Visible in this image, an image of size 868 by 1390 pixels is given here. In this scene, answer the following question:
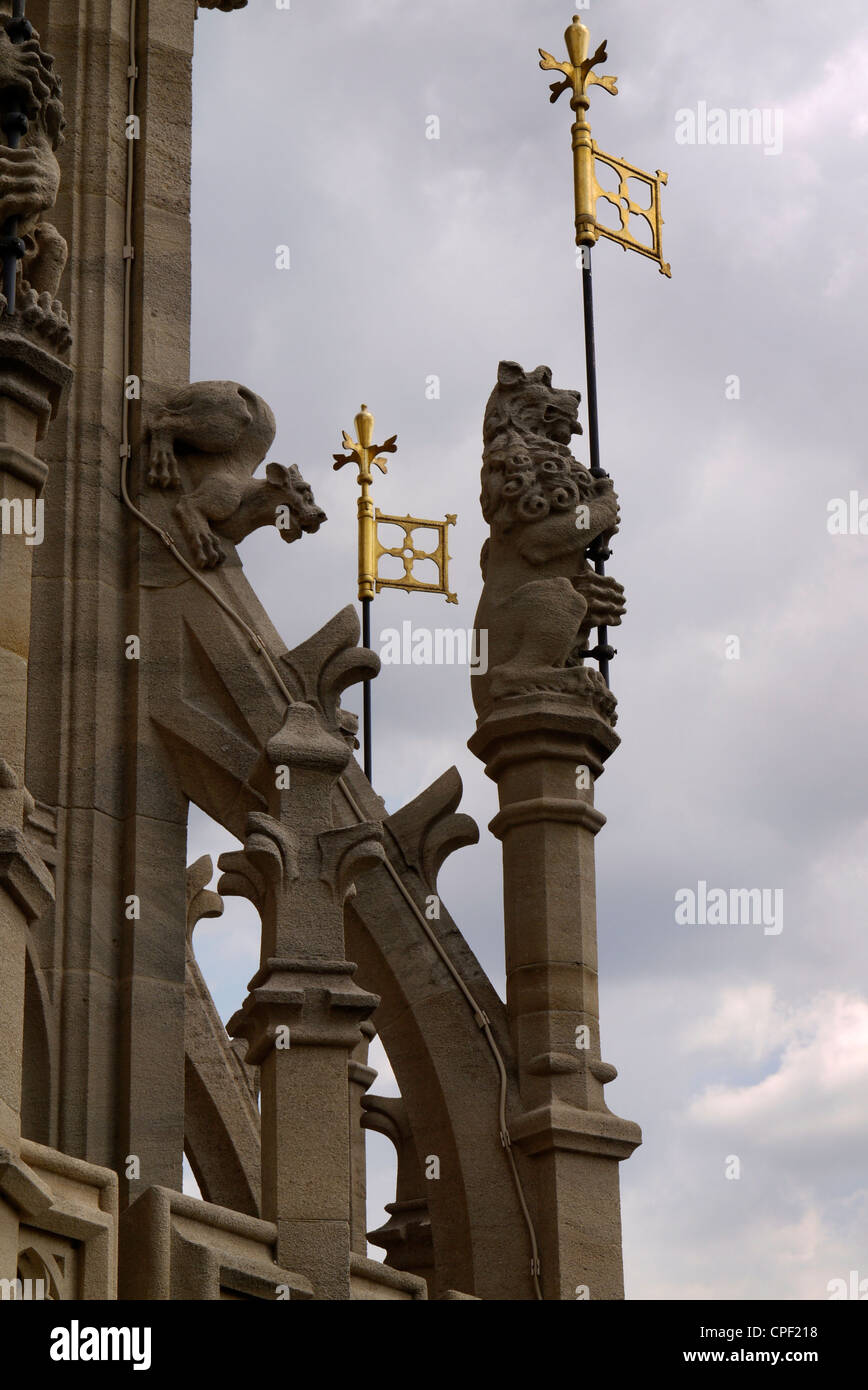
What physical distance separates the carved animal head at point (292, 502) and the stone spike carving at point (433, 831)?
5.26 feet

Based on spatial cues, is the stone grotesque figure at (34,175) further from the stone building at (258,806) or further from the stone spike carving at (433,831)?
the stone spike carving at (433,831)

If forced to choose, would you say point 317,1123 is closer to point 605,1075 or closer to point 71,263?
point 605,1075

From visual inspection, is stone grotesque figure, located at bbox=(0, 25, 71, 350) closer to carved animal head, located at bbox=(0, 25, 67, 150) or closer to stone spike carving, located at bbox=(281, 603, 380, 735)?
carved animal head, located at bbox=(0, 25, 67, 150)

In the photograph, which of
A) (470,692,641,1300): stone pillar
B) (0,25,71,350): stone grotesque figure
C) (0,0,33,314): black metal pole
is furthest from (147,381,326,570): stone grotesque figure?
(0,0,33,314): black metal pole

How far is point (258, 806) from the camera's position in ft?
50.0

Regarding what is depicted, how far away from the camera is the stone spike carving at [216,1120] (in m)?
17.2

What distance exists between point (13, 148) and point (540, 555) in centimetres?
437

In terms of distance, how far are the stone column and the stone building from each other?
2.41 ft

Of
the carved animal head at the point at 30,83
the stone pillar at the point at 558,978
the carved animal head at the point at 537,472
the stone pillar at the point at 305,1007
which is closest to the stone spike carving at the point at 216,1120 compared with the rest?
the stone pillar at the point at 558,978

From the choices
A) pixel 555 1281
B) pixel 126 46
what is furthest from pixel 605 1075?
pixel 126 46

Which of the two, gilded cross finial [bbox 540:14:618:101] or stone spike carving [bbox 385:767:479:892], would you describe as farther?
gilded cross finial [bbox 540:14:618:101]

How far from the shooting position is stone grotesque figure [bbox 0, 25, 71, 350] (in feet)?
41.8

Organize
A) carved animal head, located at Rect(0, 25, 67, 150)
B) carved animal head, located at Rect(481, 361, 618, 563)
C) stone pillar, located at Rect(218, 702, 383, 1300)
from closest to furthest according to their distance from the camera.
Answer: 1. carved animal head, located at Rect(0, 25, 67, 150)
2. stone pillar, located at Rect(218, 702, 383, 1300)
3. carved animal head, located at Rect(481, 361, 618, 563)

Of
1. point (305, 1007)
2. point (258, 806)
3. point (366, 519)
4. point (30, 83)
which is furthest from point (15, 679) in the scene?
point (366, 519)
